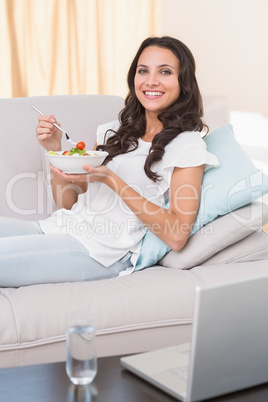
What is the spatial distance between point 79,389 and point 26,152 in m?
1.44

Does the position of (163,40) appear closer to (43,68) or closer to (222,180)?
(222,180)

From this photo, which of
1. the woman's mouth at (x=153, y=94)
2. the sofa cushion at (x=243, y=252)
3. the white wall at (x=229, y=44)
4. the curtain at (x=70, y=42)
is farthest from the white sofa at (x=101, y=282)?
the white wall at (x=229, y=44)

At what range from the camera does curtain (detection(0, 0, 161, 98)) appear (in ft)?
13.5

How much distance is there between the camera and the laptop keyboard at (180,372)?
117 centimetres

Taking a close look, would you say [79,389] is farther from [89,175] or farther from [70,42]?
[70,42]

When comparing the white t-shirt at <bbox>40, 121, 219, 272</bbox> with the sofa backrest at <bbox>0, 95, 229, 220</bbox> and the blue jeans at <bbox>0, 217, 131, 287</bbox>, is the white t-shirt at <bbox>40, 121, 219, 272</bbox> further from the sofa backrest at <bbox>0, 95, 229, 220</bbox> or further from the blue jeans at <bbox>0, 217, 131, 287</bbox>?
the sofa backrest at <bbox>0, 95, 229, 220</bbox>

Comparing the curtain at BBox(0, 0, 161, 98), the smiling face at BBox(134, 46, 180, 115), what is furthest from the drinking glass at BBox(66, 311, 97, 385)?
the curtain at BBox(0, 0, 161, 98)

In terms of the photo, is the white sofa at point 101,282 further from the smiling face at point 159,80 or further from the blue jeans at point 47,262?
the smiling face at point 159,80

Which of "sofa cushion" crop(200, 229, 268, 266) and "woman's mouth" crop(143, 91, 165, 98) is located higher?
"woman's mouth" crop(143, 91, 165, 98)

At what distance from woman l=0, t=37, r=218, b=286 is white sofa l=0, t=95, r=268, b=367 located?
9cm

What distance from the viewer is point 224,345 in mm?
1090

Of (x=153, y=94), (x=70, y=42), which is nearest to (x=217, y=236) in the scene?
(x=153, y=94)

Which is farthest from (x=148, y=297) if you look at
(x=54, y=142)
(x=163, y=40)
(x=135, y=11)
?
(x=135, y=11)

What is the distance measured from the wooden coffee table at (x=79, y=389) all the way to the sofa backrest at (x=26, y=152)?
1.24 m
